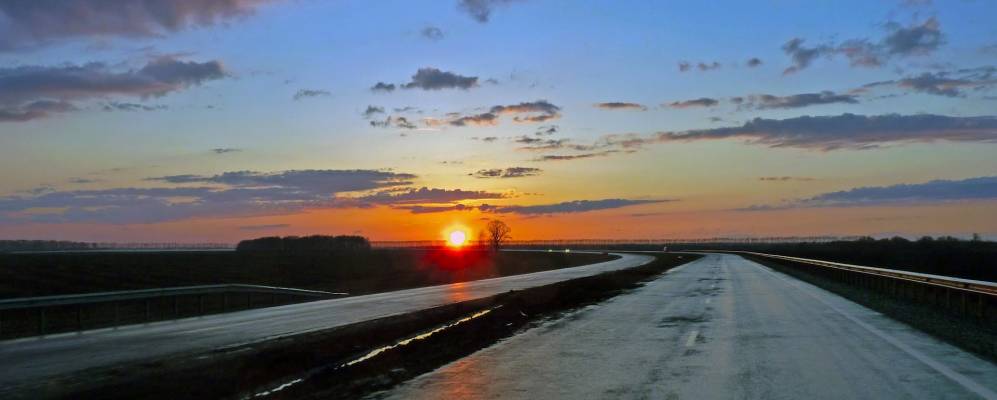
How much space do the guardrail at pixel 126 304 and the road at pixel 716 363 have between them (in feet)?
37.1

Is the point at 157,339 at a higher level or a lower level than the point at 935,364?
lower

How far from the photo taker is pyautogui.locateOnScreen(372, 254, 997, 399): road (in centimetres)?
991

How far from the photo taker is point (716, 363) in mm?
12281

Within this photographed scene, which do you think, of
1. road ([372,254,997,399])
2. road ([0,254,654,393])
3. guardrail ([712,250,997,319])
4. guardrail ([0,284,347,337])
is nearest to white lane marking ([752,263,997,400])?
road ([372,254,997,399])

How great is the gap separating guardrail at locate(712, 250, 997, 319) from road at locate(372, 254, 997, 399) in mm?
2592

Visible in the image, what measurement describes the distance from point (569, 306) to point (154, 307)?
15.4m

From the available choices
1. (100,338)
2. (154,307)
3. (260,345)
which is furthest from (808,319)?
(154,307)

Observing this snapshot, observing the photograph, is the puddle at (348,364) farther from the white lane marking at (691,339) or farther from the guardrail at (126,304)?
the guardrail at (126,304)

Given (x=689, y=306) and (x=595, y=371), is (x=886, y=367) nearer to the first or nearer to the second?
(x=595, y=371)

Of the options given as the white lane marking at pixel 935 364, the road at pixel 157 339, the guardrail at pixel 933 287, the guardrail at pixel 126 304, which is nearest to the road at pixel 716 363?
the white lane marking at pixel 935 364

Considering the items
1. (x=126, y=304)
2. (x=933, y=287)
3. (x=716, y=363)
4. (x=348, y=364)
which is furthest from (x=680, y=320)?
(x=126, y=304)

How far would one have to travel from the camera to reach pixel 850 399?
30.4 ft

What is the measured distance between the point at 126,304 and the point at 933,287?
28.2 m

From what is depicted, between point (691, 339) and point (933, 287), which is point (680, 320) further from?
point (933, 287)
